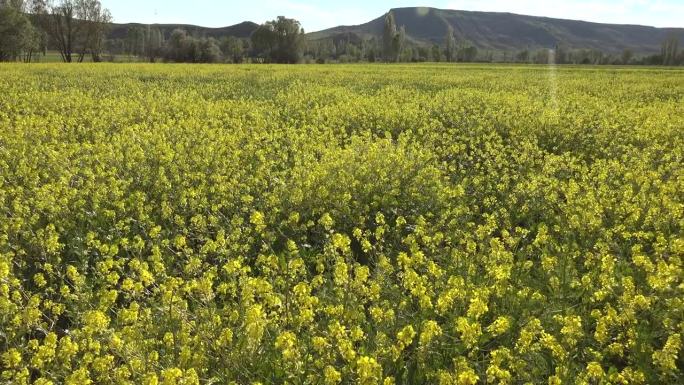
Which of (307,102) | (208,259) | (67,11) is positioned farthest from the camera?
(67,11)

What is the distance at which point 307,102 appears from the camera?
16.7 m

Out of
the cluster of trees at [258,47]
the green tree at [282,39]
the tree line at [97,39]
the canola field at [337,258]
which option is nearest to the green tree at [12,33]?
the tree line at [97,39]

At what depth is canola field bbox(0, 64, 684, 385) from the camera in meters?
3.37

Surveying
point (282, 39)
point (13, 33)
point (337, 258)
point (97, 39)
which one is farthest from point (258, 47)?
point (337, 258)

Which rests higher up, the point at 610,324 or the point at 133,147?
the point at 133,147

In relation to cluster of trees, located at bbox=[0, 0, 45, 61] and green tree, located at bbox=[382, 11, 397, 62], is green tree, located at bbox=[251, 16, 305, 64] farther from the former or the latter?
cluster of trees, located at bbox=[0, 0, 45, 61]

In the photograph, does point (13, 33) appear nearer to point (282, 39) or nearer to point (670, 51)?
point (282, 39)

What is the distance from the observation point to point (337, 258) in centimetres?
442

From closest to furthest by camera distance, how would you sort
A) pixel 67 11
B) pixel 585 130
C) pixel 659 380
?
pixel 659 380
pixel 585 130
pixel 67 11

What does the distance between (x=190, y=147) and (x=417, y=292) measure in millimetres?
6698

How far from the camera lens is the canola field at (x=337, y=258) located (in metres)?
3.37

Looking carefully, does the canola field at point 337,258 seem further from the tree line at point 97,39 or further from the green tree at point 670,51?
the green tree at point 670,51

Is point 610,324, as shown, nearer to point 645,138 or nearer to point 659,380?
point 659,380

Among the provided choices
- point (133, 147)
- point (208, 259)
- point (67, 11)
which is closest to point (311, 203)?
point (208, 259)
